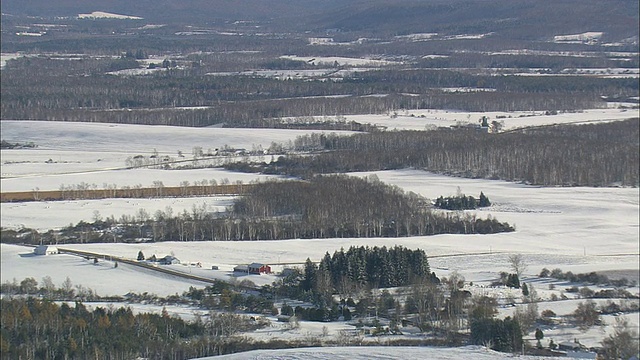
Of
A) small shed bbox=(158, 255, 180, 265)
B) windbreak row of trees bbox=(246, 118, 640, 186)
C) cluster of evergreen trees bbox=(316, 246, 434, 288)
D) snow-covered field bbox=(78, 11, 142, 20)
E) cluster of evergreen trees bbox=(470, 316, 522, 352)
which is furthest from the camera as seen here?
snow-covered field bbox=(78, 11, 142, 20)

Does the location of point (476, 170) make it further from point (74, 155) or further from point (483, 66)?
point (483, 66)

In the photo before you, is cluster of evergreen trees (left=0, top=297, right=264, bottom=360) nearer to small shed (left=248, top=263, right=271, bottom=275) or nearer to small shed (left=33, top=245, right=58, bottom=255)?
small shed (left=248, top=263, right=271, bottom=275)

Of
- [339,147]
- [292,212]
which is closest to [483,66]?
[339,147]

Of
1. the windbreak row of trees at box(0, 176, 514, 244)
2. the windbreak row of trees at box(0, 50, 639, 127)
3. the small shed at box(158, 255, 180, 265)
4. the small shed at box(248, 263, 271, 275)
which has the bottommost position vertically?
the small shed at box(248, 263, 271, 275)

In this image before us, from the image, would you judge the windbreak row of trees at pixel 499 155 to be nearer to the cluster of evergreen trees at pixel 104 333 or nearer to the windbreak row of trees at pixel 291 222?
the windbreak row of trees at pixel 291 222

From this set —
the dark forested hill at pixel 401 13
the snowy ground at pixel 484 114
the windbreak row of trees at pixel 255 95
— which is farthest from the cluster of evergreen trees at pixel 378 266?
the dark forested hill at pixel 401 13

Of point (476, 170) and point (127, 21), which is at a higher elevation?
point (127, 21)

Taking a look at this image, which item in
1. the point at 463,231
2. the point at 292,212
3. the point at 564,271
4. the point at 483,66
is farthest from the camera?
the point at 483,66

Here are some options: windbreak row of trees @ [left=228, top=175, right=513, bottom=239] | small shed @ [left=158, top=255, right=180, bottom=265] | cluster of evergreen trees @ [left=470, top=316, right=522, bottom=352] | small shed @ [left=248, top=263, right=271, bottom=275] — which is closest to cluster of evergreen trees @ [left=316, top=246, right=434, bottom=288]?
small shed @ [left=248, top=263, right=271, bottom=275]
